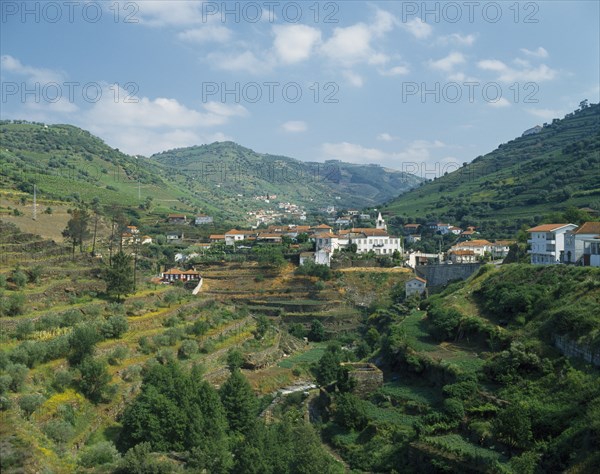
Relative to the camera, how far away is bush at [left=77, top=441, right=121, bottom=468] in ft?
55.1

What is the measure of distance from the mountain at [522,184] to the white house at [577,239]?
31.3m

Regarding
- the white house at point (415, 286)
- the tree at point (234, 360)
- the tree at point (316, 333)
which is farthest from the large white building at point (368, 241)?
the tree at point (234, 360)

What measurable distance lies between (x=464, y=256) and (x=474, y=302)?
1188 inches

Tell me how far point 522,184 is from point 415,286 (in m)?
53.9

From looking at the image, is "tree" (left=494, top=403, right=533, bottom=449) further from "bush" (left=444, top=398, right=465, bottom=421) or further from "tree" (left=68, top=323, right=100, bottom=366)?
"tree" (left=68, top=323, right=100, bottom=366)

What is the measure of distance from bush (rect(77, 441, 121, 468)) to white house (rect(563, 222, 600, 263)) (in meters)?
33.5

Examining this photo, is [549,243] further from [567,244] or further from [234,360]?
[234,360]

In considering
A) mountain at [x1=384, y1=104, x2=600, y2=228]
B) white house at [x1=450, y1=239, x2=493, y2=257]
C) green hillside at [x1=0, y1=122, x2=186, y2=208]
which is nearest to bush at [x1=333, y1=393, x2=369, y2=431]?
white house at [x1=450, y1=239, x2=493, y2=257]

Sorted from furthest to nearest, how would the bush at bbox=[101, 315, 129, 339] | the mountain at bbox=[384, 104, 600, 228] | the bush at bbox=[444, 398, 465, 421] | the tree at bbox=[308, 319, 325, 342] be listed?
the mountain at bbox=[384, 104, 600, 228] < the tree at bbox=[308, 319, 325, 342] < the bush at bbox=[101, 315, 129, 339] < the bush at bbox=[444, 398, 465, 421]

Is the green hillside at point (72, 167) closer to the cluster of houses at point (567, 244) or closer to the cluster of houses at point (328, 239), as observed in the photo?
the cluster of houses at point (328, 239)

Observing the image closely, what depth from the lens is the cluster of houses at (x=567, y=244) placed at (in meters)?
36.8

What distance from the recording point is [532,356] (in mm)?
23188

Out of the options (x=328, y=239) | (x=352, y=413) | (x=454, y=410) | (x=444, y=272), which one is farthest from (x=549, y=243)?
(x=328, y=239)

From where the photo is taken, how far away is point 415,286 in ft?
184
